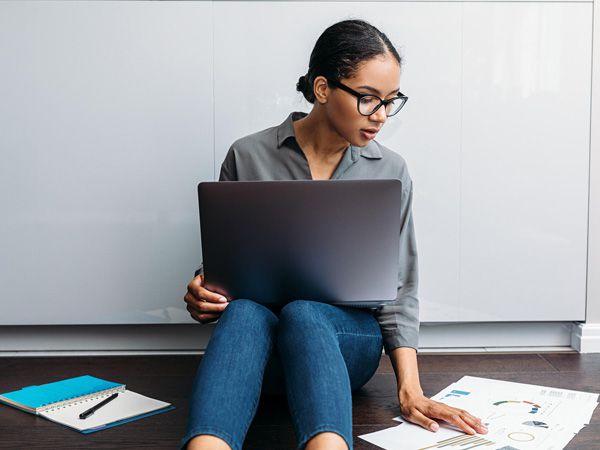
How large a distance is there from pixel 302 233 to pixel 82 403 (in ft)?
2.73

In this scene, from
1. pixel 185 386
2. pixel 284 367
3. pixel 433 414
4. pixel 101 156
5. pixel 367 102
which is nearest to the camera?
pixel 284 367

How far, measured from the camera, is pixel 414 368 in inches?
64.5

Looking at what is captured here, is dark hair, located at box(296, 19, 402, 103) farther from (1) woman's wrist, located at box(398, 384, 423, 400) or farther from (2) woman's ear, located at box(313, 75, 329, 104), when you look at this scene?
(1) woman's wrist, located at box(398, 384, 423, 400)

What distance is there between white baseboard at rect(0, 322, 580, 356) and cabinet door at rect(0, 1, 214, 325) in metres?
0.09

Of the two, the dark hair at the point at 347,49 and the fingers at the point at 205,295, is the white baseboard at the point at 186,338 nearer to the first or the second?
the fingers at the point at 205,295

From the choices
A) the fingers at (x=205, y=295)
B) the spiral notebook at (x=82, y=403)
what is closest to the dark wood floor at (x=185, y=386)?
the spiral notebook at (x=82, y=403)

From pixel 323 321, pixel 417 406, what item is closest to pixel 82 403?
pixel 323 321

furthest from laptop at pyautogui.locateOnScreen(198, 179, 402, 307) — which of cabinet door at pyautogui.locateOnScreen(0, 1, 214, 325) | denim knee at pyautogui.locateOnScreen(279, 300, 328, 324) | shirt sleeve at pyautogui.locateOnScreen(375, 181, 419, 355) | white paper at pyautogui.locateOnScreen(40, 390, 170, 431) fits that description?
cabinet door at pyautogui.locateOnScreen(0, 1, 214, 325)

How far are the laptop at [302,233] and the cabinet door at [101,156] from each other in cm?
93

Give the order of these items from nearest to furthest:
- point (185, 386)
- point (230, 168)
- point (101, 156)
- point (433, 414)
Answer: point (433, 414) → point (230, 168) → point (185, 386) → point (101, 156)

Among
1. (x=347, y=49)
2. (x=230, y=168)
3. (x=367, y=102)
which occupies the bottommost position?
(x=230, y=168)

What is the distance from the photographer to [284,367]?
4.60 feet

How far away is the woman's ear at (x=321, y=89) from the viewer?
1.69m

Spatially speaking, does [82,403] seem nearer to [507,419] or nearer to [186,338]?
[186,338]
